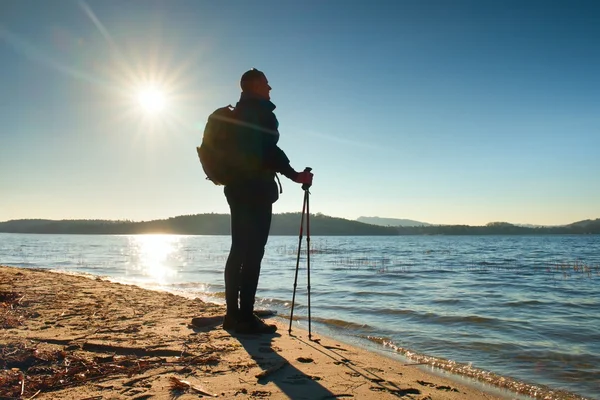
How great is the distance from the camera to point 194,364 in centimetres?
359

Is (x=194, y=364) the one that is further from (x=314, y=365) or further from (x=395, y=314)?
(x=395, y=314)

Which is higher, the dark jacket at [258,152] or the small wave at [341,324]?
the dark jacket at [258,152]

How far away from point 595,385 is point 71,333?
601 centimetres

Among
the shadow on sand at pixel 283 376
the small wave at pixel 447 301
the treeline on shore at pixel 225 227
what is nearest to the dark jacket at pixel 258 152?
the shadow on sand at pixel 283 376

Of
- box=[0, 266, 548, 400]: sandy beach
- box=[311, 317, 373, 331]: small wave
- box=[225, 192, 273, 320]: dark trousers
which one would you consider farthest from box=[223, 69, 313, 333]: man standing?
box=[311, 317, 373, 331]: small wave

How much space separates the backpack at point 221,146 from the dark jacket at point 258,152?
0.08 m

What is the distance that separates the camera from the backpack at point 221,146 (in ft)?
16.2

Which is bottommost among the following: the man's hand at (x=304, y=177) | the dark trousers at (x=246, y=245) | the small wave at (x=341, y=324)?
the small wave at (x=341, y=324)

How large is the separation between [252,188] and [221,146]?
25.2 inches

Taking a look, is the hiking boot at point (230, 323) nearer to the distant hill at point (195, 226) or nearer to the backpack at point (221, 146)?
the backpack at point (221, 146)

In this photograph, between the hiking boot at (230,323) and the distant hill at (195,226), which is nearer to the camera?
the hiking boot at (230,323)

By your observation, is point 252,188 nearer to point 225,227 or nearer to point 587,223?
point 225,227

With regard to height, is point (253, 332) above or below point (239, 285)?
below

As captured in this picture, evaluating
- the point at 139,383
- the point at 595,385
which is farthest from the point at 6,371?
the point at 595,385
